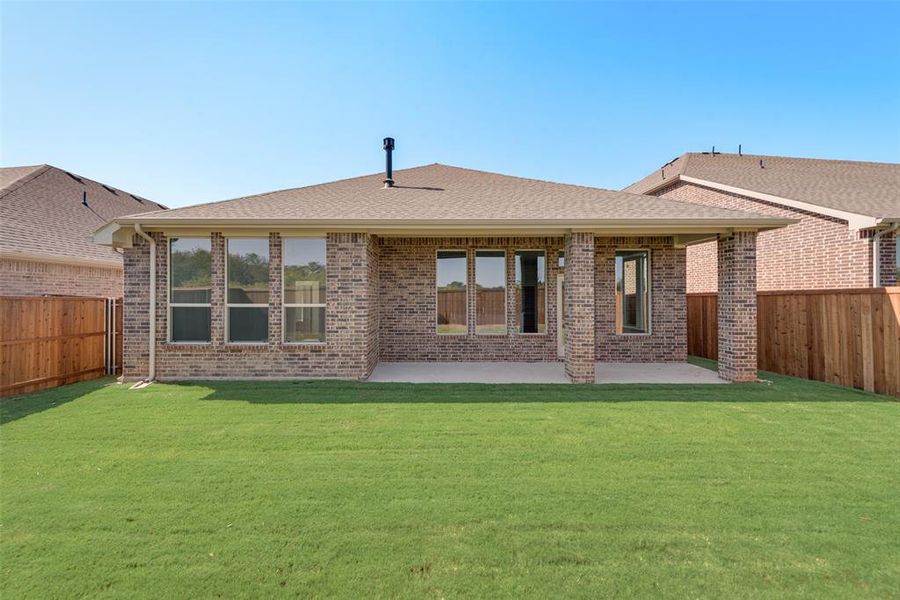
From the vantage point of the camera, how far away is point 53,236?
36.0 feet

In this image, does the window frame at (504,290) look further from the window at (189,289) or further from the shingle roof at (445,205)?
the window at (189,289)

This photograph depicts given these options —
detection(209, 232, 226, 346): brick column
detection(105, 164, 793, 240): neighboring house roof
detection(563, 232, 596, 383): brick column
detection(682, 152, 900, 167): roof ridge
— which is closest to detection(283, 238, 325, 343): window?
detection(105, 164, 793, 240): neighboring house roof

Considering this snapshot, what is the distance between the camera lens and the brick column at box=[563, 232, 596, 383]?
299 inches

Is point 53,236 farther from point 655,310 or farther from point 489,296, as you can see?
point 655,310

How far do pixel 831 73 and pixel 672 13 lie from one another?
8.20 meters

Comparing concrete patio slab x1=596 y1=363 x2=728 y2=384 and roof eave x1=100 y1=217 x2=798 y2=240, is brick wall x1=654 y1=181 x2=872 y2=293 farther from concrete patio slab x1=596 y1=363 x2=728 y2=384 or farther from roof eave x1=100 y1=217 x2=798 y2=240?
concrete patio slab x1=596 y1=363 x2=728 y2=384

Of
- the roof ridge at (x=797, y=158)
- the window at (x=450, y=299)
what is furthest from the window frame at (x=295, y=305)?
the roof ridge at (x=797, y=158)

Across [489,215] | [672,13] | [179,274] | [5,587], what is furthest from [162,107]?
[672,13]

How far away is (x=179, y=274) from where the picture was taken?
7.97 m

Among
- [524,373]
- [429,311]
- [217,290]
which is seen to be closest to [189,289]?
[217,290]

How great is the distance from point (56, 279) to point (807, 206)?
18.6 m

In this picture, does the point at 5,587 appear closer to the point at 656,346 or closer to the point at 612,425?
the point at 612,425

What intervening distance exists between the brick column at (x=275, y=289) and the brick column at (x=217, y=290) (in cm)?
91

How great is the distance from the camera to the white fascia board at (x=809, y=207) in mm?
8414
